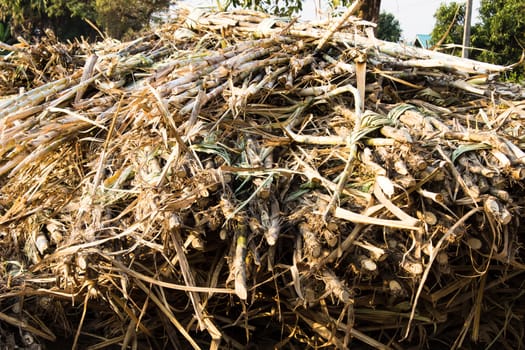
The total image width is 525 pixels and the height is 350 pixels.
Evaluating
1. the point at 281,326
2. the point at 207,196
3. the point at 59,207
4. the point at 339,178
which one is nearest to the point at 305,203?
the point at 339,178

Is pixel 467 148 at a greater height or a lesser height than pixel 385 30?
greater

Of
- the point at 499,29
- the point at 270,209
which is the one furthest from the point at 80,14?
the point at 270,209

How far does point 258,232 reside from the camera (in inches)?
83.5

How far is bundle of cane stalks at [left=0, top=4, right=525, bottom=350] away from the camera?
83.3 inches

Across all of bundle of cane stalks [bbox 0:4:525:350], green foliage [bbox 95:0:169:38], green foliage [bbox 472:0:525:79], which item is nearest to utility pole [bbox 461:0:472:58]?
green foliage [bbox 472:0:525:79]

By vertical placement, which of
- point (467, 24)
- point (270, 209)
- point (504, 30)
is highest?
point (270, 209)

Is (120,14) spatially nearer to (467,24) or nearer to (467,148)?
(467,24)

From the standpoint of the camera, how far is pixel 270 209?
2.23 metres

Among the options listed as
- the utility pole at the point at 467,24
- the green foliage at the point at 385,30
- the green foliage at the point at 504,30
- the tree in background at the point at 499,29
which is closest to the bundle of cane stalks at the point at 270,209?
the green foliage at the point at 385,30

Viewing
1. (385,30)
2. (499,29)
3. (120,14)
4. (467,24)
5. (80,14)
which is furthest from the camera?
(80,14)

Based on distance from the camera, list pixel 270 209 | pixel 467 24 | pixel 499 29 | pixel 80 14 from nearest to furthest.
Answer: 1. pixel 270 209
2. pixel 467 24
3. pixel 499 29
4. pixel 80 14

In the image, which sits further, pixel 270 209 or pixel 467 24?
pixel 467 24

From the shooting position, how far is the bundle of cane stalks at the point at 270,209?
6.94 ft

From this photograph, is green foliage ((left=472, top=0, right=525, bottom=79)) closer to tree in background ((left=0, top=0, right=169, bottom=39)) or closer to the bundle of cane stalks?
tree in background ((left=0, top=0, right=169, bottom=39))
